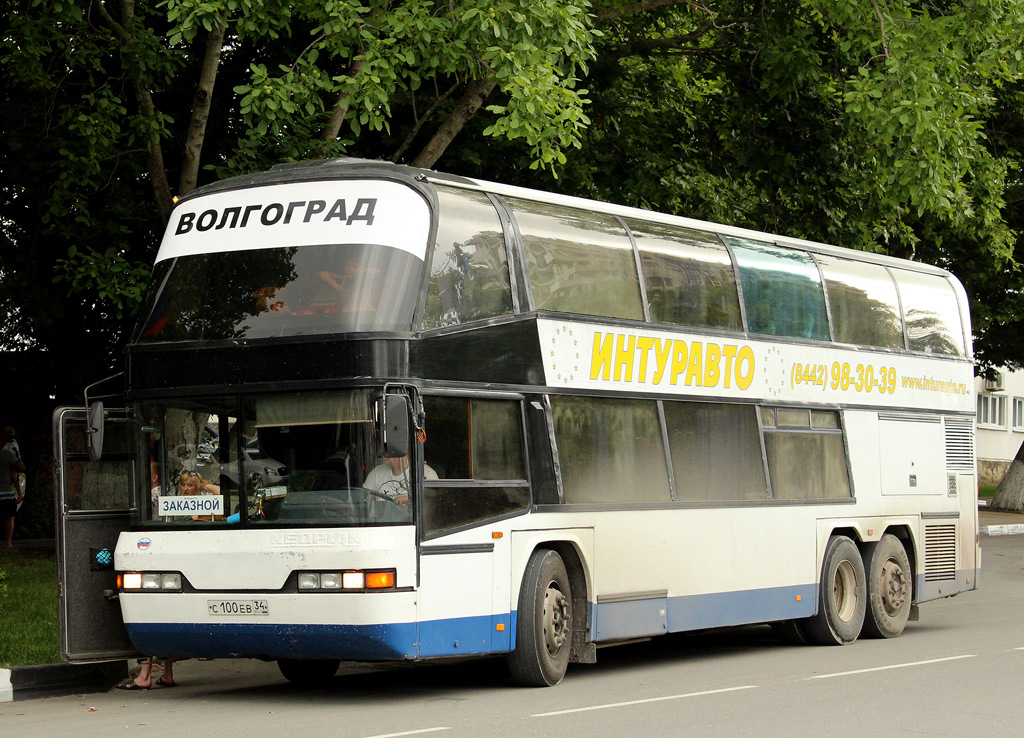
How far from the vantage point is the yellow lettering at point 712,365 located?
42.9ft

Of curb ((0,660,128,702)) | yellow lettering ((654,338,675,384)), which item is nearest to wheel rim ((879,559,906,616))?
yellow lettering ((654,338,675,384))

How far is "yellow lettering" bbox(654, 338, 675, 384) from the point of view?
12461 mm

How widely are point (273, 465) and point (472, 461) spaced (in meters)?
1.46

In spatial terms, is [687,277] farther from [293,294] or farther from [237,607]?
[237,607]

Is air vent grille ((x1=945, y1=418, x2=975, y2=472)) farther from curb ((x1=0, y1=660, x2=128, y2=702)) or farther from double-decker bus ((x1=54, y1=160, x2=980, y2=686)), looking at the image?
curb ((x1=0, y1=660, x2=128, y2=702))

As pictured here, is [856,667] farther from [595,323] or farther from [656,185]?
[656,185]

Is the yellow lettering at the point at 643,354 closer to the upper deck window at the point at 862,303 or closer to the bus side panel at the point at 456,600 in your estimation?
the bus side panel at the point at 456,600

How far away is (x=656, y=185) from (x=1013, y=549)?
37.1 ft

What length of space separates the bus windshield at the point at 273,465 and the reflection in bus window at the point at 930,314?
8.42m

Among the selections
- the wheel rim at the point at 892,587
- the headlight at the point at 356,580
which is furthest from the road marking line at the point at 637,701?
the wheel rim at the point at 892,587

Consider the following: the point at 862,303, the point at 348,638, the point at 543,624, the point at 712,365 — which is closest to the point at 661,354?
the point at 712,365

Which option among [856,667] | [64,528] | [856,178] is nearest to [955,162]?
[856,178]

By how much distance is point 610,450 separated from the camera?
1188cm

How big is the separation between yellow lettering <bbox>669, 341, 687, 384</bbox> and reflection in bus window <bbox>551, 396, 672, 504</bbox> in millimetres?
412
